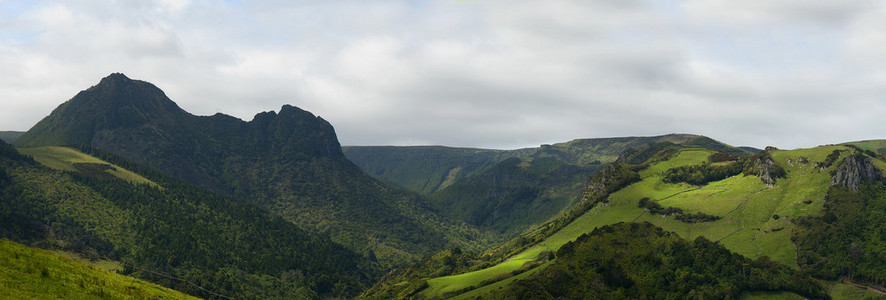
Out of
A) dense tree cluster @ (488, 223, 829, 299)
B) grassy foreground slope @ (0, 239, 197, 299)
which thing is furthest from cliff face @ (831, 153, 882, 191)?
grassy foreground slope @ (0, 239, 197, 299)

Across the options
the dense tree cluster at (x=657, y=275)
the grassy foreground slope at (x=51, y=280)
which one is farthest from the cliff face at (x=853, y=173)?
the grassy foreground slope at (x=51, y=280)

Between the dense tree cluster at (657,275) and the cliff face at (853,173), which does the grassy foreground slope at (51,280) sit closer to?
the dense tree cluster at (657,275)

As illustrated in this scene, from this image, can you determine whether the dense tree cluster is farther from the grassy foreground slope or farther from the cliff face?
the grassy foreground slope

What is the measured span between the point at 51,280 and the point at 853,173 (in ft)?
840

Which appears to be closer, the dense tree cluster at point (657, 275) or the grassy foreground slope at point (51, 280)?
the grassy foreground slope at point (51, 280)

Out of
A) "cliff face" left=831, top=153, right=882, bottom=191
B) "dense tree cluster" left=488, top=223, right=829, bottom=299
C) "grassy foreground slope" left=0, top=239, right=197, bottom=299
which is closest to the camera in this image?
"grassy foreground slope" left=0, top=239, right=197, bottom=299

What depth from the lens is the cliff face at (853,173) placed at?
192750 millimetres

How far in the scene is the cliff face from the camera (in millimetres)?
192750

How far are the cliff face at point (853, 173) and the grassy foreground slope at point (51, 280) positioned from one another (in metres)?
244

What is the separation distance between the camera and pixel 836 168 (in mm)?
199625

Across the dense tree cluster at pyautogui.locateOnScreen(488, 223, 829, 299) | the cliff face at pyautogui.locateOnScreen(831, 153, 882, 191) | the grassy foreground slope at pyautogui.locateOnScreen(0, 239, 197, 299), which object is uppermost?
the cliff face at pyautogui.locateOnScreen(831, 153, 882, 191)

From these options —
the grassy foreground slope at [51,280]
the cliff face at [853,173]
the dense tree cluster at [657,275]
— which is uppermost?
the cliff face at [853,173]

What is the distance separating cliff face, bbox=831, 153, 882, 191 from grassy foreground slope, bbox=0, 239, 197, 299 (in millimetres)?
243794

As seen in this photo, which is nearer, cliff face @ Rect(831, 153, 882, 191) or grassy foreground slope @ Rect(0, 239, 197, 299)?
grassy foreground slope @ Rect(0, 239, 197, 299)
